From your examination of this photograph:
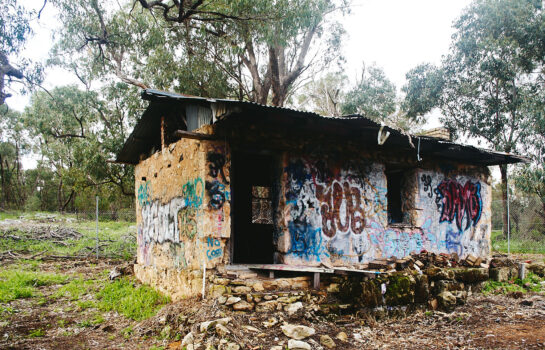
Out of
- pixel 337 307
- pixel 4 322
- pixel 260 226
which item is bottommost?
pixel 4 322

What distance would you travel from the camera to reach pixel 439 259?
26.8 feet

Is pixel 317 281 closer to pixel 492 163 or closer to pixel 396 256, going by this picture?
pixel 396 256

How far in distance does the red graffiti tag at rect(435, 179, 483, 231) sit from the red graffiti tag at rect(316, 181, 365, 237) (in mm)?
2656

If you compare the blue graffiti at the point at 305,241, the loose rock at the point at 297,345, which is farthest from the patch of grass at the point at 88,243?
the loose rock at the point at 297,345

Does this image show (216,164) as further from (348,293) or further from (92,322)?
(92,322)

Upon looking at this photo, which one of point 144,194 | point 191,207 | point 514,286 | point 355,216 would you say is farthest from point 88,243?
point 514,286

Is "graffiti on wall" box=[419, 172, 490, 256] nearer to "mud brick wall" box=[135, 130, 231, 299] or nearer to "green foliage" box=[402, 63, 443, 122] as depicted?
"mud brick wall" box=[135, 130, 231, 299]

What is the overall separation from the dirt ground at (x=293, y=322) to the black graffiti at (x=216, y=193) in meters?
1.63

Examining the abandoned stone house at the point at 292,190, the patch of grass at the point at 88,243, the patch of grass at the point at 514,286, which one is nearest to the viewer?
the abandoned stone house at the point at 292,190

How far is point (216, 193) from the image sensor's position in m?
6.41

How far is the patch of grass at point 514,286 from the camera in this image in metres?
8.28

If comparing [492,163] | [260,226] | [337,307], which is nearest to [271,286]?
[337,307]

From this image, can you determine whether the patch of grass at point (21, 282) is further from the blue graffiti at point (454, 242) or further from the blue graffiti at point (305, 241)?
the blue graffiti at point (454, 242)

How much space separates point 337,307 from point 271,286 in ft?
3.95
